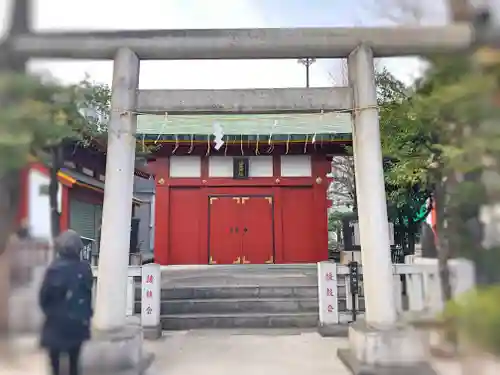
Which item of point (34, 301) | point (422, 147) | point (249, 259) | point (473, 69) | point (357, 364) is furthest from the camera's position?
point (249, 259)

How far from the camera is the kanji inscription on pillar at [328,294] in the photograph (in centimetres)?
670

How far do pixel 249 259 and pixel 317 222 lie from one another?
90.2 inches

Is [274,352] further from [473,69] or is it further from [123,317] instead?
[473,69]

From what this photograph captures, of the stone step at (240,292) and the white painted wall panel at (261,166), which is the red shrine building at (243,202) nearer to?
the white painted wall panel at (261,166)

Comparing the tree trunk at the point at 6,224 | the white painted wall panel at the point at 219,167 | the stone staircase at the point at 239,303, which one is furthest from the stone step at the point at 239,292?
the white painted wall panel at the point at 219,167

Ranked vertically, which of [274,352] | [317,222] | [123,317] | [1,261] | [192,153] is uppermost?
[192,153]

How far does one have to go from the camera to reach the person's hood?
3262mm

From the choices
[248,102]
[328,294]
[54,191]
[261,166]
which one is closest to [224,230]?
[261,166]

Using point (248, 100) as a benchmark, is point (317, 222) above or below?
below

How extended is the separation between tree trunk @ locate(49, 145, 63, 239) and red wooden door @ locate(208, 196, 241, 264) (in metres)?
8.94

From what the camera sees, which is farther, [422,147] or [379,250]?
[379,250]

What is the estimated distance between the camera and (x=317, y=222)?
12.6 m

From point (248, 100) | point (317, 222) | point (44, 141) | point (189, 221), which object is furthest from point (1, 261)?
point (317, 222)

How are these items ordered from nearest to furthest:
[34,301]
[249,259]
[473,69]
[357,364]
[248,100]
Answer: [473,69] < [34,301] < [357,364] < [248,100] < [249,259]
